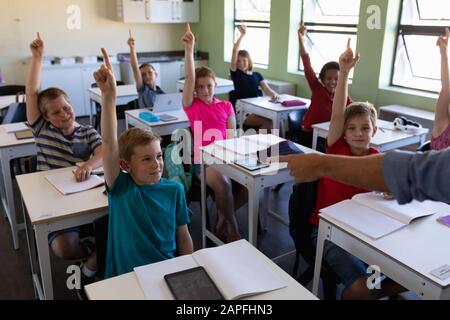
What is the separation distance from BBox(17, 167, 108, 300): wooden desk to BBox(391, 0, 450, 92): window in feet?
12.6

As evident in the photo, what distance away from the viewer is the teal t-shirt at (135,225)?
5.47ft

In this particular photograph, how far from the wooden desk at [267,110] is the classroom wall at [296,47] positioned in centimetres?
98

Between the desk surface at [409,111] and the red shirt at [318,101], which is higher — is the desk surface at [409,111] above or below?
below

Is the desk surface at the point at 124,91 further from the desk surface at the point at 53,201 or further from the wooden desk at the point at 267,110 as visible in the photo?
Result: the desk surface at the point at 53,201

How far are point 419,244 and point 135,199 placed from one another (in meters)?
1.09

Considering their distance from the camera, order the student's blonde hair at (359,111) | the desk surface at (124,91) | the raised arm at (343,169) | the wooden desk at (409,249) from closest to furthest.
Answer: the raised arm at (343,169), the wooden desk at (409,249), the student's blonde hair at (359,111), the desk surface at (124,91)

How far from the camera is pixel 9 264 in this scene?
272 centimetres

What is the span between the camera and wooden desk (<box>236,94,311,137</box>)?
4094 millimetres

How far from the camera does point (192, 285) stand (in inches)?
47.5

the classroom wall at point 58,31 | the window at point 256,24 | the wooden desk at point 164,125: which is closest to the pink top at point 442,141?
the wooden desk at point 164,125

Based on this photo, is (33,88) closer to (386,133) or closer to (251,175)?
(251,175)

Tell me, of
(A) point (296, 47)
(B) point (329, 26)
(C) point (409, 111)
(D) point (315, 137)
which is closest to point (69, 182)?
(D) point (315, 137)

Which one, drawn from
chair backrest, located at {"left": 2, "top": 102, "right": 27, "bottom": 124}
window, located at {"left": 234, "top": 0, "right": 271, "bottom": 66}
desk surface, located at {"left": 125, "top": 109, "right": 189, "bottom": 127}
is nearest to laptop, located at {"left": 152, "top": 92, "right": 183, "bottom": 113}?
desk surface, located at {"left": 125, "top": 109, "right": 189, "bottom": 127}

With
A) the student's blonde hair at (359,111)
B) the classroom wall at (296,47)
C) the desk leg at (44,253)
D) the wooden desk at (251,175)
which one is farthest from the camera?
the classroom wall at (296,47)
